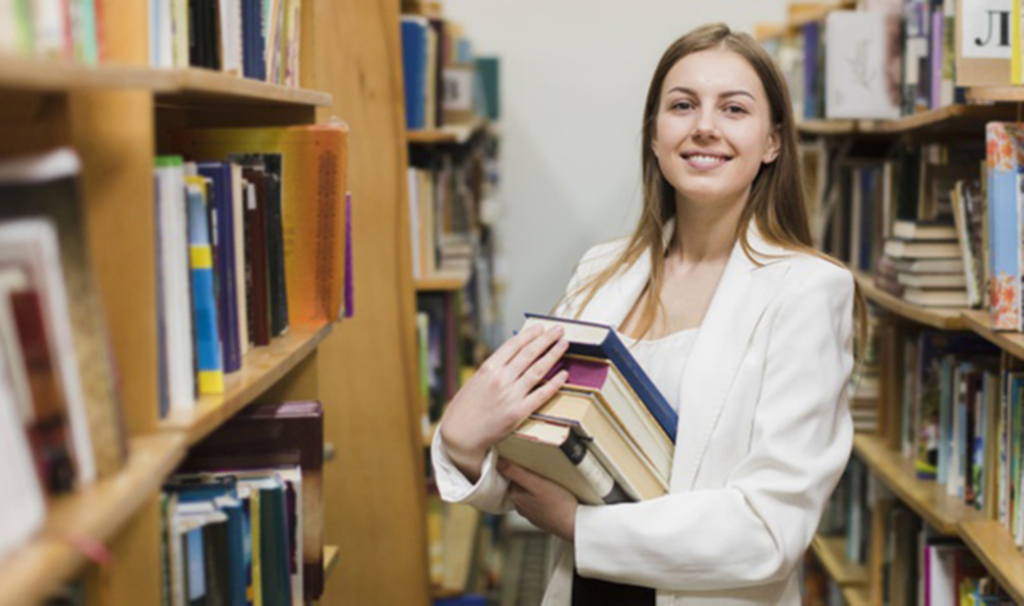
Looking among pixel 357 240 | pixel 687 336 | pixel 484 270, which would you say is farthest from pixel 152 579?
pixel 484 270

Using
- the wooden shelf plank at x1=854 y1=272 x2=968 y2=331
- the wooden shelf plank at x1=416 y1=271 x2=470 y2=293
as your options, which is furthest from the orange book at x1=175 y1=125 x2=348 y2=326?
the wooden shelf plank at x1=416 y1=271 x2=470 y2=293

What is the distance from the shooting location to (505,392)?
161 centimetres

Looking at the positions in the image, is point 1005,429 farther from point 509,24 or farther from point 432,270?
point 509,24

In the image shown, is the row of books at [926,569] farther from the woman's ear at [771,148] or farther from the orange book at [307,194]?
the orange book at [307,194]

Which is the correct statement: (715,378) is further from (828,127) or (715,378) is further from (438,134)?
(828,127)

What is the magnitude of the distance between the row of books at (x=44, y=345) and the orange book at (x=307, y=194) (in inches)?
30.6

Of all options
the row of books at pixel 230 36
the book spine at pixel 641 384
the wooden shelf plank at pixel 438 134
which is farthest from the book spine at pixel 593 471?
the wooden shelf plank at pixel 438 134

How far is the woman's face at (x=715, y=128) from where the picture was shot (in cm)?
177

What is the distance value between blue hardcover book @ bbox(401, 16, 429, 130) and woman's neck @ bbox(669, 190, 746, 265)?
1.57 meters

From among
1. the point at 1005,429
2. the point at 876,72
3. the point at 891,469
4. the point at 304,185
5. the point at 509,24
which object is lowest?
the point at 891,469

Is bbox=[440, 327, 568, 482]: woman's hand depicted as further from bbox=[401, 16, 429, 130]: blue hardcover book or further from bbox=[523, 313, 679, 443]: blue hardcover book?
bbox=[401, 16, 429, 130]: blue hardcover book

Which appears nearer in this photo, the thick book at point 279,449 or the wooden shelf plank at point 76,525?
the wooden shelf plank at point 76,525

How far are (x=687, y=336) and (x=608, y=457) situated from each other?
0.27m

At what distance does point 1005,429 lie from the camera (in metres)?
2.18
